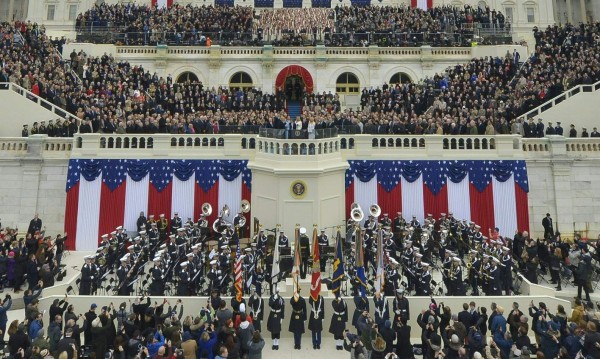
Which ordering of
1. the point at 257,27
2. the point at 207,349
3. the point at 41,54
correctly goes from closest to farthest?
the point at 207,349 < the point at 41,54 < the point at 257,27

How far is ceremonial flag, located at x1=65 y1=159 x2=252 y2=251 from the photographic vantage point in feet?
80.2

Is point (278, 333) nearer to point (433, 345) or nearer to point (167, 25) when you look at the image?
point (433, 345)

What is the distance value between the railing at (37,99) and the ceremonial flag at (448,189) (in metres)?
16.8

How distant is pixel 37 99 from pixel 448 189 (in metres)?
23.5

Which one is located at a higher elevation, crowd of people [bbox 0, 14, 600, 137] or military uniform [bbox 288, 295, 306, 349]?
crowd of people [bbox 0, 14, 600, 137]

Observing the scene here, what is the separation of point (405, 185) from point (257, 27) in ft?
91.9

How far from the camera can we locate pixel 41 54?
116 ft


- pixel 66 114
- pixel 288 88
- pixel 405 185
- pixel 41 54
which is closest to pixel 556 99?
pixel 405 185

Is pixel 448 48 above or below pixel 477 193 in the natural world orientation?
above

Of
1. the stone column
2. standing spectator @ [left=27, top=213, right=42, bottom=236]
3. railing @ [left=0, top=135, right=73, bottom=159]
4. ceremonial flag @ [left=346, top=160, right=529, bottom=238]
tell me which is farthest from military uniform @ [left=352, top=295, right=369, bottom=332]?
the stone column

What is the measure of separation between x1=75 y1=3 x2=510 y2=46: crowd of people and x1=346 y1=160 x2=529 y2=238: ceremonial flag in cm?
2096

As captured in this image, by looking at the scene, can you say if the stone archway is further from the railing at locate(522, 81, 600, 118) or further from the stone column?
the stone column

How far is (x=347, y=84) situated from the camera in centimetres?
4300

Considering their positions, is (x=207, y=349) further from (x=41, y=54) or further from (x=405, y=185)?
(x=41, y=54)
